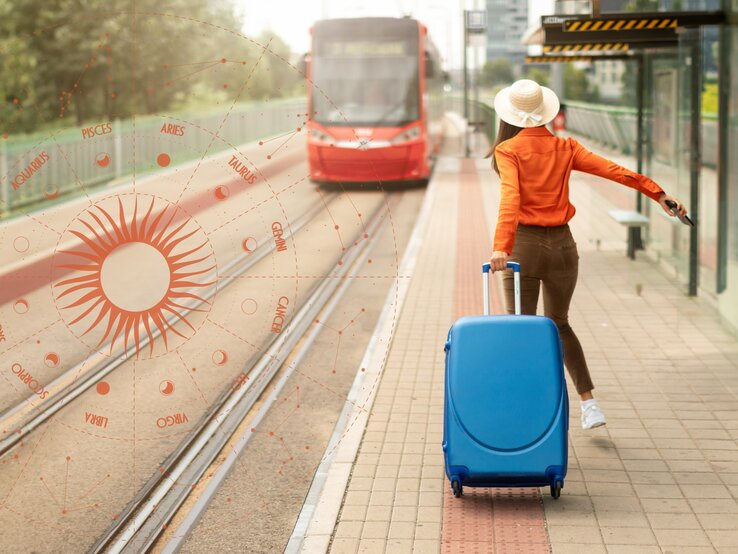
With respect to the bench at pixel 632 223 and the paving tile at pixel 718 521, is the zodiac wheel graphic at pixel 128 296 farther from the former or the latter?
the bench at pixel 632 223

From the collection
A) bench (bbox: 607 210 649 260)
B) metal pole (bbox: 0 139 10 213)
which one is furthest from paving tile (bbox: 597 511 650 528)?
metal pole (bbox: 0 139 10 213)

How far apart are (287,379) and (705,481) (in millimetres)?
3664

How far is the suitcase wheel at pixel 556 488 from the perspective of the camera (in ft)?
→ 17.7

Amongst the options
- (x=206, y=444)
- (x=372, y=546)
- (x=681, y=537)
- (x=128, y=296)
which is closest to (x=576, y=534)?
(x=681, y=537)

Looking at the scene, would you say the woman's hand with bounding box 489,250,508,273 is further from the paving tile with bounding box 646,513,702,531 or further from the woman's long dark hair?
the paving tile with bounding box 646,513,702,531

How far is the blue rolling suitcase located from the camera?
5.34m

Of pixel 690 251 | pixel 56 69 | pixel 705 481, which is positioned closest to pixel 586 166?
pixel 705 481

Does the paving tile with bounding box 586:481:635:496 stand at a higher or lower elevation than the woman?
lower

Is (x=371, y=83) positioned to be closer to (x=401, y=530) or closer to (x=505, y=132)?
(x=505, y=132)

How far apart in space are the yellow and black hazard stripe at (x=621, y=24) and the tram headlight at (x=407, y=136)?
1257 centimetres

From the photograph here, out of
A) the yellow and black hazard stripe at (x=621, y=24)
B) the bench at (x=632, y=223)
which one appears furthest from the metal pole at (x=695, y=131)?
the bench at (x=632, y=223)

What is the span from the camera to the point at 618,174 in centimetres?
597

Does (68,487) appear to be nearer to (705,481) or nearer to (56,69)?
(705,481)

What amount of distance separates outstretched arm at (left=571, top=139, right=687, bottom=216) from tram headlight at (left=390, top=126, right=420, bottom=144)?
16.4 m
